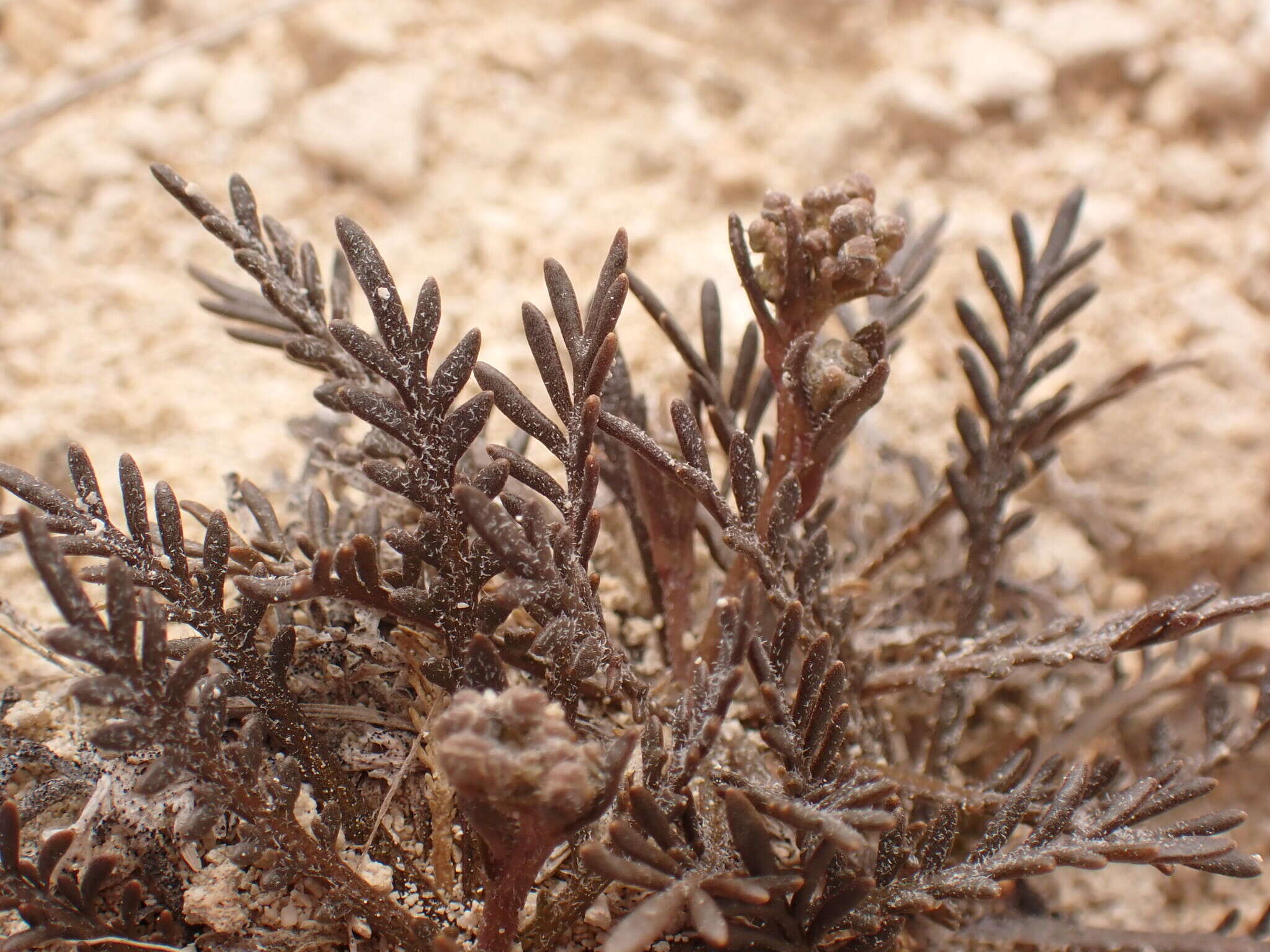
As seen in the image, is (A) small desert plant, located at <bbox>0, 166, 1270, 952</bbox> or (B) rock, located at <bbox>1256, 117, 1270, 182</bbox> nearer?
(A) small desert plant, located at <bbox>0, 166, 1270, 952</bbox>

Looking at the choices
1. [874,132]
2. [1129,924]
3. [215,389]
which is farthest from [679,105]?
[1129,924]

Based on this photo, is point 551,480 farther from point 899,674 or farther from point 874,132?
point 874,132

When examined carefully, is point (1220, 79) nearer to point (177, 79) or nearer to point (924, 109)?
point (924, 109)

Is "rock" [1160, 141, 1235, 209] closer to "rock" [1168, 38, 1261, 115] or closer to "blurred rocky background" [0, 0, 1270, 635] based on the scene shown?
"blurred rocky background" [0, 0, 1270, 635]

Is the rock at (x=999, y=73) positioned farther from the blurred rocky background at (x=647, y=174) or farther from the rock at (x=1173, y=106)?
the rock at (x=1173, y=106)

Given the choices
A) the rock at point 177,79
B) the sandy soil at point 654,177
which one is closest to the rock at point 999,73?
the sandy soil at point 654,177

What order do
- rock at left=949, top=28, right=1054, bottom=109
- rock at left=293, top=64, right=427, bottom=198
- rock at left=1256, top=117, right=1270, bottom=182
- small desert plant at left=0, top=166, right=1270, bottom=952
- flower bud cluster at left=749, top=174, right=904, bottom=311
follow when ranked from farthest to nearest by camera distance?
rock at left=949, top=28, right=1054, bottom=109 → rock at left=1256, top=117, right=1270, bottom=182 → rock at left=293, top=64, right=427, bottom=198 → flower bud cluster at left=749, top=174, right=904, bottom=311 → small desert plant at left=0, top=166, right=1270, bottom=952

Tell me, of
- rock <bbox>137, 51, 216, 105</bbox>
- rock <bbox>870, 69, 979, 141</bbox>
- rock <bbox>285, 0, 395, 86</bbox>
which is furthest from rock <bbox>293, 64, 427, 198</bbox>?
rock <bbox>870, 69, 979, 141</bbox>
